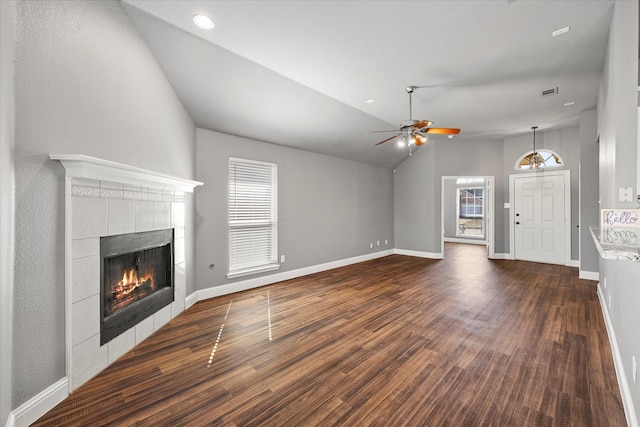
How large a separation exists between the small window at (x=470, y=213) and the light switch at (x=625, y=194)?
28.1 feet

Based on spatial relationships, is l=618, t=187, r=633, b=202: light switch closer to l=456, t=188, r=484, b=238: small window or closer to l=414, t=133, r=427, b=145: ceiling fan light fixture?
l=414, t=133, r=427, b=145: ceiling fan light fixture

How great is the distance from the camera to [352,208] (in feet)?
21.1

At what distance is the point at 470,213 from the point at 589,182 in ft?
19.4

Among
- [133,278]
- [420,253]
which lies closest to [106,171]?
[133,278]

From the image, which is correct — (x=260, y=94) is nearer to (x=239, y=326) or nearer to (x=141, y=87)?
(x=141, y=87)

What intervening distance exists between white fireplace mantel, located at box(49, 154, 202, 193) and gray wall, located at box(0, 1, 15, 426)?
0.29m

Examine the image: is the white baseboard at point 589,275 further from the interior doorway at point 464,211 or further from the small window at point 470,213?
the small window at point 470,213

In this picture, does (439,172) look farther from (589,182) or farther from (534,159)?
(589,182)

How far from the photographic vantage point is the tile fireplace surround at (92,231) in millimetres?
1860

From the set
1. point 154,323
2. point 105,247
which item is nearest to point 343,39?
point 105,247

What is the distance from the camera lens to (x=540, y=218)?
6.23 m

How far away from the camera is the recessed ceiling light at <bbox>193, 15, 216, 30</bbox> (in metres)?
2.26

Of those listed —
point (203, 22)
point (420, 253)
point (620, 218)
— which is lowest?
point (420, 253)

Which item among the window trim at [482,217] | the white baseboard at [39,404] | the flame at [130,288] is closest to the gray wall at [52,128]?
the white baseboard at [39,404]
